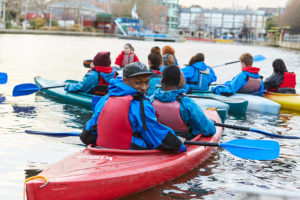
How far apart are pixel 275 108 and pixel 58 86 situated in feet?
17.4

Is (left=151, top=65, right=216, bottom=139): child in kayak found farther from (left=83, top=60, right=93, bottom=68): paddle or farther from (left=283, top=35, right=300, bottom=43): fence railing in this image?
(left=283, top=35, right=300, bottom=43): fence railing

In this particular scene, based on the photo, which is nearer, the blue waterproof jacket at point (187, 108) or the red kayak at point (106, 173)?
the red kayak at point (106, 173)

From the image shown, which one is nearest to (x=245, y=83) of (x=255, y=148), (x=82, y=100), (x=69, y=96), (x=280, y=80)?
(x=280, y=80)

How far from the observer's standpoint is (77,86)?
10.1 m

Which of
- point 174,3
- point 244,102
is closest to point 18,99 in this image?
point 244,102

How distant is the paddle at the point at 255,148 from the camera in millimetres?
5316

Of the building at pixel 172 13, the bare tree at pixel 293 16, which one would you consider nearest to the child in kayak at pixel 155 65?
the bare tree at pixel 293 16

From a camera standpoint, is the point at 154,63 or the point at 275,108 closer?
the point at 154,63

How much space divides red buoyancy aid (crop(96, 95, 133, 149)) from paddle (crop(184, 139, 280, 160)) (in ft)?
3.47

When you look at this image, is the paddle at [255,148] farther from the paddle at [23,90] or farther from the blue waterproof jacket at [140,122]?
the paddle at [23,90]

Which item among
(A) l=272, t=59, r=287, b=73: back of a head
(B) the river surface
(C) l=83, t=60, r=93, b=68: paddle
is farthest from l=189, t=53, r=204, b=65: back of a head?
(C) l=83, t=60, r=93, b=68: paddle

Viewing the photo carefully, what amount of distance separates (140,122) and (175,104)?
106cm

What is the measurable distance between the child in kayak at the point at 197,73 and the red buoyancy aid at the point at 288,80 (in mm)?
2132

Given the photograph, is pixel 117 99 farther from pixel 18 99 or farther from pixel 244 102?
pixel 18 99
